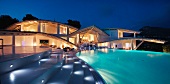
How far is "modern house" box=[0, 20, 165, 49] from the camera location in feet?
70.6

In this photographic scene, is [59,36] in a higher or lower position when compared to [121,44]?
higher

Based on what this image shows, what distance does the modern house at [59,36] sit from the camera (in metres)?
21.5

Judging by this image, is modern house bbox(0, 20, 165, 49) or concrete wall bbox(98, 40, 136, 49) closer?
modern house bbox(0, 20, 165, 49)

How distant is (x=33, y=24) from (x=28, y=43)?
492 cm

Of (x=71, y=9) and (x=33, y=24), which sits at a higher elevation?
(x=71, y=9)

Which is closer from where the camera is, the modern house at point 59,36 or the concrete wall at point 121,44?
the modern house at point 59,36

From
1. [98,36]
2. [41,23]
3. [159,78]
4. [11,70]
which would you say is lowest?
[159,78]

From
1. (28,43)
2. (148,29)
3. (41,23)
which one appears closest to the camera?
(28,43)

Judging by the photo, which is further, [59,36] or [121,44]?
[121,44]

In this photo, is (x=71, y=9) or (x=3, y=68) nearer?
(x=3, y=68)

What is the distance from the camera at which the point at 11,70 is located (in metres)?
4.24

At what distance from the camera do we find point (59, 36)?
82.6 ft

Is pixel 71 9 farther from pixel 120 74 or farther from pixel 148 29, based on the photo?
pixel 120 74

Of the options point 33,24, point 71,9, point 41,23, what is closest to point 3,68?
point 41,23
